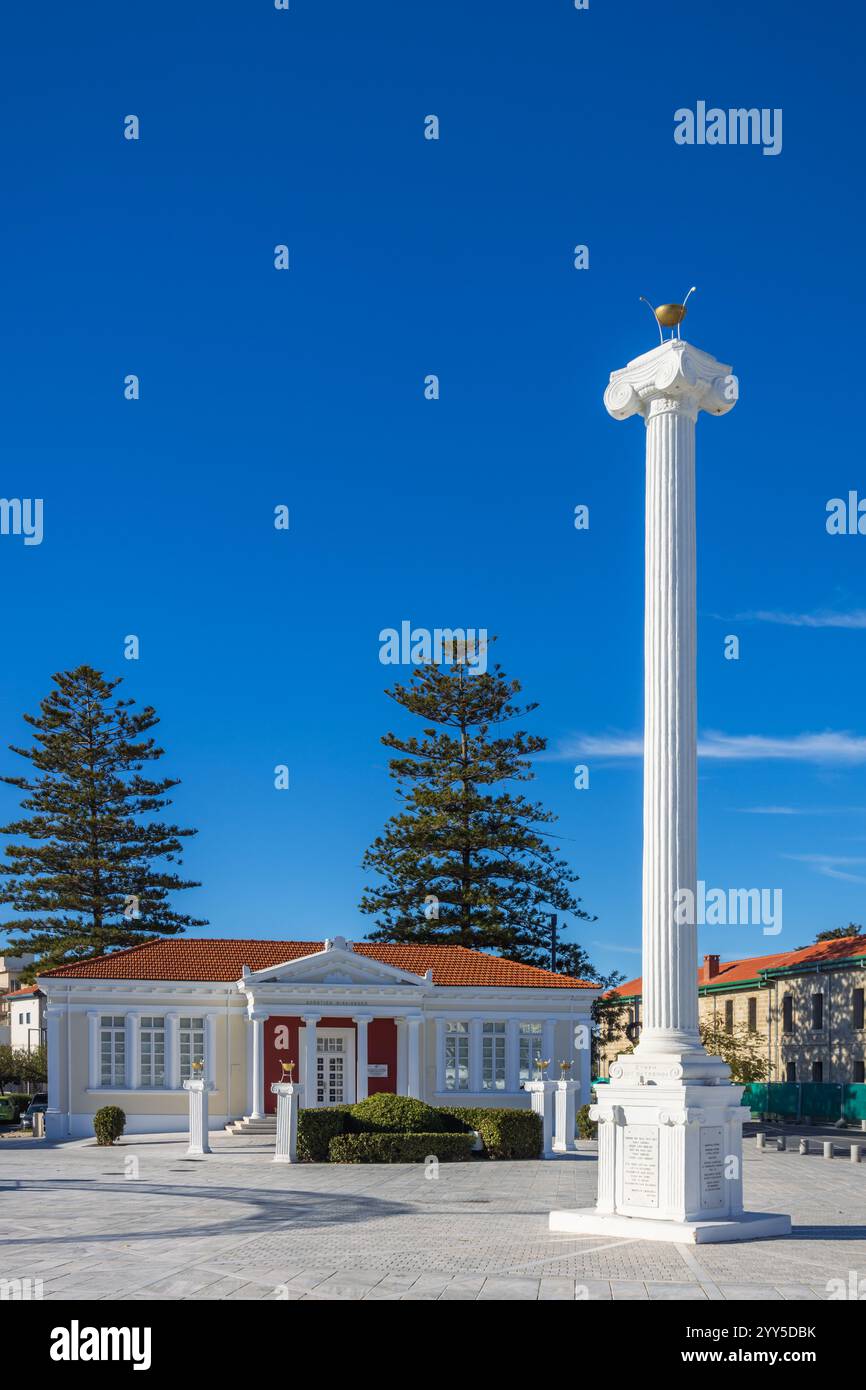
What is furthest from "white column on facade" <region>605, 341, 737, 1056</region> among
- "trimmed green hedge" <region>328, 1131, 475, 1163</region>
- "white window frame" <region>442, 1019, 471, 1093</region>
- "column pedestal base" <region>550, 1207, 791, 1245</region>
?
"white window frame" <region>442, 1019, 471, 1093</region>

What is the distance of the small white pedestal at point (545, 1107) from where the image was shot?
32219mm

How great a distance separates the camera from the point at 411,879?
56.7 meters

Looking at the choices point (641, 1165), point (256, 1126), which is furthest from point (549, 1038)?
point (641, 1165)

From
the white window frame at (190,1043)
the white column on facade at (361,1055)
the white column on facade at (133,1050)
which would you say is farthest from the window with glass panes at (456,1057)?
the white column on facade at (133,1050)

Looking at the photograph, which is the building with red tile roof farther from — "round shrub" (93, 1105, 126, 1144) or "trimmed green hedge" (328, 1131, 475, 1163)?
"trimmed green hedge" (328, 1131, 475, 1163)

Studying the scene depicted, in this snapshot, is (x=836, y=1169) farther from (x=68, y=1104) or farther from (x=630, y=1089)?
(x=68, y=1104)

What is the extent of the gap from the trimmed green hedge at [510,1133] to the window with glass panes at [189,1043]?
8.95 meters

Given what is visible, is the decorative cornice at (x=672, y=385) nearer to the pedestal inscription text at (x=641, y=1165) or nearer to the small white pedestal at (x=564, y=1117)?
the pedestal inscription text at (x=641, y=1165)

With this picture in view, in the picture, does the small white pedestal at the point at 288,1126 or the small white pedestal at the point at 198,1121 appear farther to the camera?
the small white pedestal at the point at 198,1121

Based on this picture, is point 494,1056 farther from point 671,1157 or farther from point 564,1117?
point 671,1157

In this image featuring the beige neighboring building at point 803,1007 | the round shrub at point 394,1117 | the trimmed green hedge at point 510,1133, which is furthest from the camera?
the beige neighboring building at point 803,1007

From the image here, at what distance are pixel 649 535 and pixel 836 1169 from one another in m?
17.9

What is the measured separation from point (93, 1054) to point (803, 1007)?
33.0 metres
